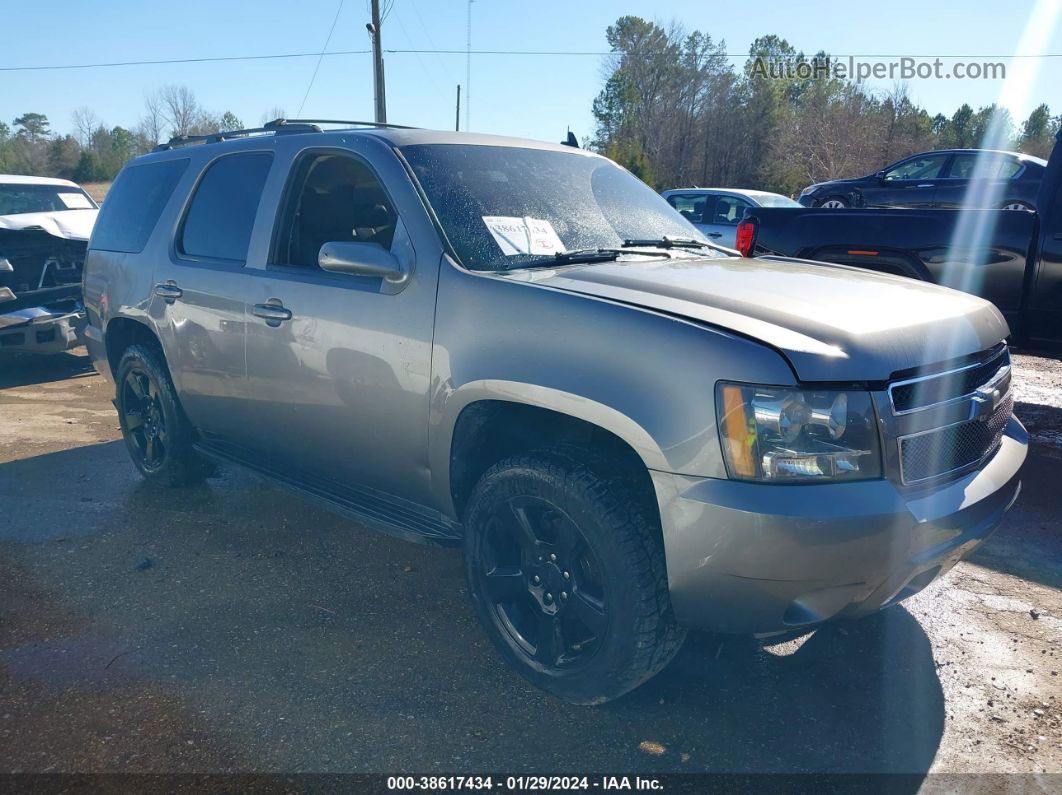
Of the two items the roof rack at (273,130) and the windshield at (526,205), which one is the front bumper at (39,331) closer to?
the roof rack at (273,130)

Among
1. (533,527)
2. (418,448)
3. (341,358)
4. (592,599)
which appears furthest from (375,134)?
(592,599)

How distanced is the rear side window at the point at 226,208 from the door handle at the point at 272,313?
0.37 m

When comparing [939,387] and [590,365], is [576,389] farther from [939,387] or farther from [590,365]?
[939,387]

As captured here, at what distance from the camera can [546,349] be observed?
8.96ft

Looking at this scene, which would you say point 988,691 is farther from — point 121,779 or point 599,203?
point 121,779

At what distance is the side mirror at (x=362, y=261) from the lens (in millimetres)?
3141

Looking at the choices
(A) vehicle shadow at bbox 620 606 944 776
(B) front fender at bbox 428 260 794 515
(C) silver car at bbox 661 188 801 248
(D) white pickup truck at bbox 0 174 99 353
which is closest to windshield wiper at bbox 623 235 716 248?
(B) front fender at bbox 428 260 794 515

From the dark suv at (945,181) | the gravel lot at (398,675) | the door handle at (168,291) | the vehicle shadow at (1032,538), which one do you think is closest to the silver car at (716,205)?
the dark suv at (945,181)

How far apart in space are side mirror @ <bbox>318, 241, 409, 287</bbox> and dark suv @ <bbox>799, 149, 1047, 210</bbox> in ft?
38.2

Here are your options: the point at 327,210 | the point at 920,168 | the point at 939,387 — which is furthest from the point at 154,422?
the point at 920,168

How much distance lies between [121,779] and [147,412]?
2.85 m

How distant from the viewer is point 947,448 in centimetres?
264

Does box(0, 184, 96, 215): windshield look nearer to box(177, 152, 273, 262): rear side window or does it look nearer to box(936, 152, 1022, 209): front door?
box(177, 152, 273, 262): rear side window

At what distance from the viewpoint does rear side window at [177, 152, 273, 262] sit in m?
4.05
